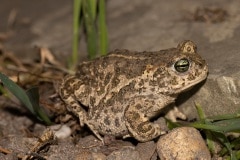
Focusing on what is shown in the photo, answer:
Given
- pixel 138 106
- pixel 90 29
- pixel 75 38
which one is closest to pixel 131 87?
pixel 138 106

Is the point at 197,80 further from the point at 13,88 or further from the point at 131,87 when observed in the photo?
the point at 13,88

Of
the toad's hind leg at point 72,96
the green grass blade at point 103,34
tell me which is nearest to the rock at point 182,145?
the toad's hind leg at point 72,96

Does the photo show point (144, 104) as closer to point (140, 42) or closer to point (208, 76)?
point (208, 76)

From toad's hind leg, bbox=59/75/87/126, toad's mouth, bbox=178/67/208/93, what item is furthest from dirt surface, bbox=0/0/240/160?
toad's hind leg, bbox=59/75/87/126

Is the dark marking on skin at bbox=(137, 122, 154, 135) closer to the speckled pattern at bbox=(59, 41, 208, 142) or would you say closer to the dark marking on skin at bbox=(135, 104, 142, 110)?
the speckled pattern at bbox=(59, 41, 208, 142)

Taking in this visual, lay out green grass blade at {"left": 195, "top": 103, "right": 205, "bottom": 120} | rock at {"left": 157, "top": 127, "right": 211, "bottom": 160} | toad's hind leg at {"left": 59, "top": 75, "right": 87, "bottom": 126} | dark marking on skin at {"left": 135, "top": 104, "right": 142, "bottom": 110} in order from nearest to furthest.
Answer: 1. rock at {"left": 157, "top": 127, "right": 211, "bottom": 160}
2. green grass blade at {"left": 195, "top": 103, "right": 205, "bottom": 120}
3. dark marking on skin at {"left": 135, "top": 104, "right": 142, "bottom": 110}
4. toad's hind leg at {"left": 59, "top": 75, "right": 87, "bottom": 126}

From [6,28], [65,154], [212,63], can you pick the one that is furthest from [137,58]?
[6,28]
